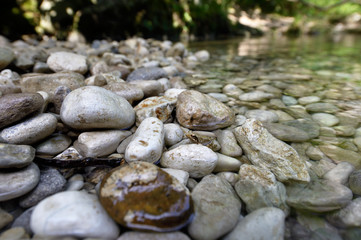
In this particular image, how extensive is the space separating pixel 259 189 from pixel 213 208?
0.96 ft

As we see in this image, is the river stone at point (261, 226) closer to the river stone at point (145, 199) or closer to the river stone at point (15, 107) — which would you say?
the river stone at point (145, 199)

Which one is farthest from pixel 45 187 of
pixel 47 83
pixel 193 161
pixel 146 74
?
pixel 146 74

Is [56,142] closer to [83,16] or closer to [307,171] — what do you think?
[307,171]

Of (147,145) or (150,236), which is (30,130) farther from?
(150,236)

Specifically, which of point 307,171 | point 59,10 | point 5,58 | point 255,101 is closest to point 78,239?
point 307,171

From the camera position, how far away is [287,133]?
1.66m

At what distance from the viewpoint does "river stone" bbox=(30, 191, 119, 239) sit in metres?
0.88

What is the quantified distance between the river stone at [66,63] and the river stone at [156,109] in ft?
3.68

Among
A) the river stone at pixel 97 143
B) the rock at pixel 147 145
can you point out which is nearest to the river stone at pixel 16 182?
the river stone at pixel 97 143

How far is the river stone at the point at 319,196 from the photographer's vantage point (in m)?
1.08

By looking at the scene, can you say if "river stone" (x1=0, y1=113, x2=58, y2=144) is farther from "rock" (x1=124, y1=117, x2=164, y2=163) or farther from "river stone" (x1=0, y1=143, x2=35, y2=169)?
"rock" (x1=124, y1=117, x2=164, y2=163)

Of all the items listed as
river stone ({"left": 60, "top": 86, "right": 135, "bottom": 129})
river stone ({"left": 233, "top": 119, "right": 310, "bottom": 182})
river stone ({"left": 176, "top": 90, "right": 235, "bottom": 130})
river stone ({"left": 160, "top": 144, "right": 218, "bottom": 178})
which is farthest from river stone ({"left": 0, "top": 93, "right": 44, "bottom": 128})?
river stone ({"left": 233, "top": 119, "right": 310, "bottom": 182})

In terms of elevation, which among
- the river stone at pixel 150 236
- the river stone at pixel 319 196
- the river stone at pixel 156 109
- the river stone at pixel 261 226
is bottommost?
the river stone at pixel 319 196

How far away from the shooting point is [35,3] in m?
5.80
